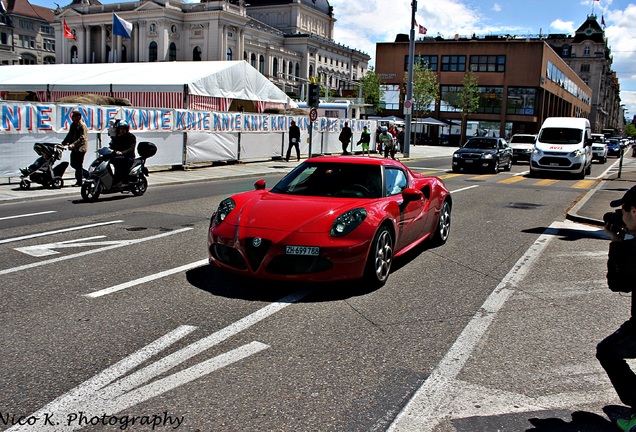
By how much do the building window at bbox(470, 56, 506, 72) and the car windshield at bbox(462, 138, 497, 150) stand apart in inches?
2248

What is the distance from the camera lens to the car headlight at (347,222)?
589 cm

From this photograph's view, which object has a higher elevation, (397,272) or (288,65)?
(288,65)

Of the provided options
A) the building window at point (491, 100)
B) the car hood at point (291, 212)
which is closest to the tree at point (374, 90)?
the building window at point (491, 100)

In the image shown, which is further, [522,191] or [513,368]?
[522,191]

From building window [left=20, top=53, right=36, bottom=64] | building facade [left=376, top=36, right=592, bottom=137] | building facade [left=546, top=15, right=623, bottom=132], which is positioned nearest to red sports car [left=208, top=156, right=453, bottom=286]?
building facade [left=376, top=36, right=592, bottom=137]

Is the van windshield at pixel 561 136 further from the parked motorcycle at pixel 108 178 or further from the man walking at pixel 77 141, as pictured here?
the man walking at pixel 77 141

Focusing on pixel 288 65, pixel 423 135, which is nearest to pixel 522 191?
pixel 423 135

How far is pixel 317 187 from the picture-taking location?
23.1 ft

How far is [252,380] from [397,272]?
3523 mm

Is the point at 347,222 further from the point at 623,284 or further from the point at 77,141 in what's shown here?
the point at 77,141

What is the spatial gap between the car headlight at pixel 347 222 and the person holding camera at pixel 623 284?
9.57 feet

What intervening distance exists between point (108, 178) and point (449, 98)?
71.6 meters

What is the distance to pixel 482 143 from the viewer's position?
87.0 feet

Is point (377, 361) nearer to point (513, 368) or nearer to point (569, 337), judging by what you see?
point (513, 368)
